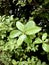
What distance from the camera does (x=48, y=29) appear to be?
157 centimetres

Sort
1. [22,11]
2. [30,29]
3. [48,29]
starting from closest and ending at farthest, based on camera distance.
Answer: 1. [30,29]
2. [48,29]
3. [22,11]

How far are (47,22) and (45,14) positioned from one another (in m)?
0.16

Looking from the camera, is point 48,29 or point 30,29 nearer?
point 30,29

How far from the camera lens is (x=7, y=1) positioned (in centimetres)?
198

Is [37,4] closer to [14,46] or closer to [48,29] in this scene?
[48,29]

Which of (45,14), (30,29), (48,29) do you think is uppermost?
(30,29)

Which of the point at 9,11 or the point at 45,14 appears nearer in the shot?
the point at 45,14

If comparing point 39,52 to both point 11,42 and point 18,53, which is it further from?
point 11,42

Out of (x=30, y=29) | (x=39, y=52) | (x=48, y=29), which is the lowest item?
(x=39, y=52)

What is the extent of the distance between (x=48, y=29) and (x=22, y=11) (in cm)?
52

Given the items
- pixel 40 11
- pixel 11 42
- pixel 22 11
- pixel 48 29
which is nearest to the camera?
pixel 11 42

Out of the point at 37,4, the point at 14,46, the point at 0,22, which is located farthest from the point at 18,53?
the point at 37,4

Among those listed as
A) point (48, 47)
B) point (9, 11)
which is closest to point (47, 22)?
point (9, 11)

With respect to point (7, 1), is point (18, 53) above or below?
below
